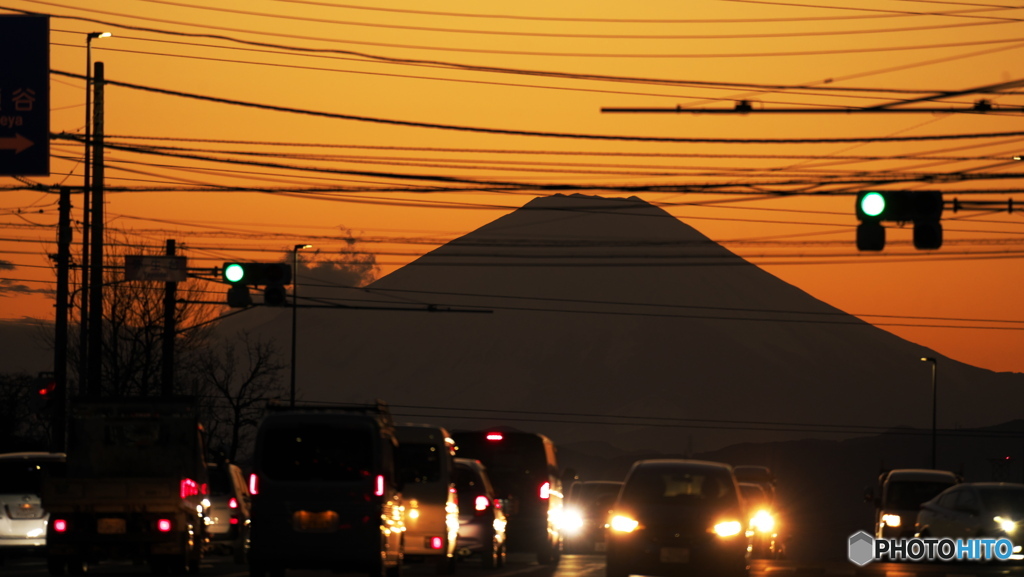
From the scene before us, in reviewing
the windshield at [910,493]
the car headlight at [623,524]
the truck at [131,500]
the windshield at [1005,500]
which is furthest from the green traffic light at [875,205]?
the truck at [131,500]

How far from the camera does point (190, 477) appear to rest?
80.9 ft

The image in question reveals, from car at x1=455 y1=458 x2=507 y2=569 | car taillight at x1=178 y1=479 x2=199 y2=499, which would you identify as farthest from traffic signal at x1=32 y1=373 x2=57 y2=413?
car at x1=455 y1=458 x2=507 y2=569

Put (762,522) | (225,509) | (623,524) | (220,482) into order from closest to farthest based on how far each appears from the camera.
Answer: (623,524), (225,509), (220,482), (762,522)

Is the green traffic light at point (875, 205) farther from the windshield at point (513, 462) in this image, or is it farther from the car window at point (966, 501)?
the windshield at point (513, 462)

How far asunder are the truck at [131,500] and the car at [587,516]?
53.4 feet

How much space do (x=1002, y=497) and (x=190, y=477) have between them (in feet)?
43.7

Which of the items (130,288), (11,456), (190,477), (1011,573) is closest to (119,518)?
(190,477)

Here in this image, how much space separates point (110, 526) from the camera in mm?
22828

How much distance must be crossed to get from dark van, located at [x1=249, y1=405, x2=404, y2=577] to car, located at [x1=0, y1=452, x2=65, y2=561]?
6391mm

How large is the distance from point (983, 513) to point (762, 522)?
28.7ft

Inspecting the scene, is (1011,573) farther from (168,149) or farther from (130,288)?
(130,288)

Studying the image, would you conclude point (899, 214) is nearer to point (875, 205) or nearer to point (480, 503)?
point (875, 205)

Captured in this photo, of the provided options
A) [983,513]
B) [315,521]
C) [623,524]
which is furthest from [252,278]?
[983,513]

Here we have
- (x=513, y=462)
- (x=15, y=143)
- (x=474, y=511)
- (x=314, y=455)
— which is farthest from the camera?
(x=513, y=462)
